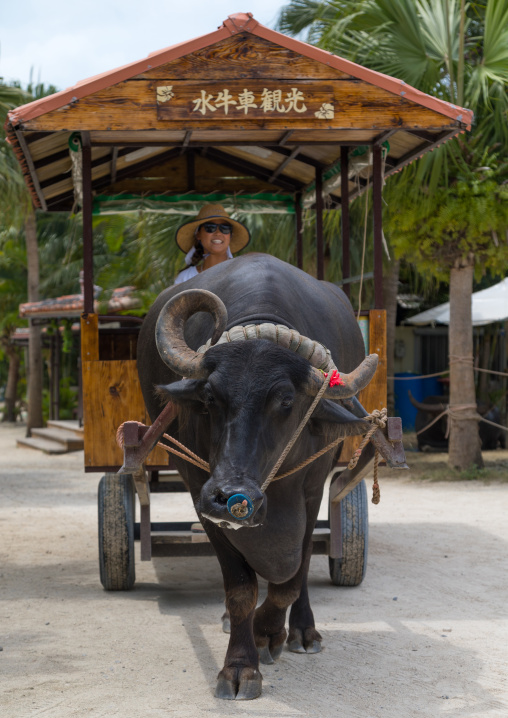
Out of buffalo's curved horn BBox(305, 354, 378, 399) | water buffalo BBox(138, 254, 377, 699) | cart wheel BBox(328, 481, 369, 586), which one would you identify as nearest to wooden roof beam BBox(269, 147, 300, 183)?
water buffalo BBox(138, 254, 377, 699)

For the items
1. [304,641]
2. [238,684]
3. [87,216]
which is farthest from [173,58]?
[238,684]

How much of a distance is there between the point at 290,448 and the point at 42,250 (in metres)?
20.5

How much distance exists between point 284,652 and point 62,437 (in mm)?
12397

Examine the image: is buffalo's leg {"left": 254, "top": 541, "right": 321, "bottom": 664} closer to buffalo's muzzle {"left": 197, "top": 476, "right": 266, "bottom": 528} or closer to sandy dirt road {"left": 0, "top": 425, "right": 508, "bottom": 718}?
sandy dirt road {"left": 0, "top": 425, "right": 508, "bottom": 718}

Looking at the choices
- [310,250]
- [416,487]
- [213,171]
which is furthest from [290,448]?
[310,250]

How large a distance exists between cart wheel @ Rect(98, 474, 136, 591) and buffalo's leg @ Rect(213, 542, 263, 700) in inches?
65.9

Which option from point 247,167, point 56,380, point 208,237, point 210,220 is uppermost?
point 247,167

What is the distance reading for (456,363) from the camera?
10.7 m

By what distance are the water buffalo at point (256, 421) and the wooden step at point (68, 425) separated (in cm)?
1199

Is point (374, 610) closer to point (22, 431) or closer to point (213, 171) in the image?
point (213, 171)

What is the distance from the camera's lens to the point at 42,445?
642 inches

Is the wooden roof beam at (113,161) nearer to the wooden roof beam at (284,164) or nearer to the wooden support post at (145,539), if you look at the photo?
the wooden roof beam at (284,164)

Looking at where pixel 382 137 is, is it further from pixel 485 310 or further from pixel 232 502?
pixel 485 310

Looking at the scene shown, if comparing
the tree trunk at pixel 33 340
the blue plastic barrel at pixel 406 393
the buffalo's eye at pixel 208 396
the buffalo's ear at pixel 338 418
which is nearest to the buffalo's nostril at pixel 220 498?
the buffalo's eye at pixel 208 396
